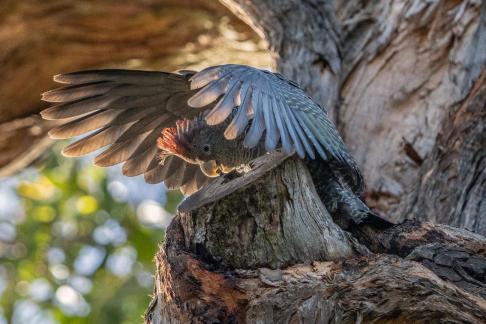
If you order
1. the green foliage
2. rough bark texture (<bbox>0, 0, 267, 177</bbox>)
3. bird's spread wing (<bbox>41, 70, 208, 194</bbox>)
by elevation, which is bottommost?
the green foliage

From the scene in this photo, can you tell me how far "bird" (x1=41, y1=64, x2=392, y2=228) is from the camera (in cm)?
288

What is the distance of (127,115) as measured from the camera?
11.5 feet

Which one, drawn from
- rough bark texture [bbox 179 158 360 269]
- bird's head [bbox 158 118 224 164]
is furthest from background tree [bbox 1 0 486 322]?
bird's head [bbox 158 118 224 164]

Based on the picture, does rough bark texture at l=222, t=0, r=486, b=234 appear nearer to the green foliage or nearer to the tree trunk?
the tree trunk

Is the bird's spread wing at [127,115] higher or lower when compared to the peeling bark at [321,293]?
lower

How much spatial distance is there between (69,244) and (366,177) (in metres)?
3.12

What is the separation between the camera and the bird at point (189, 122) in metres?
2.88

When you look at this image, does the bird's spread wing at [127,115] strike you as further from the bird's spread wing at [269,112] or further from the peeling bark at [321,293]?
the peeling bark at [321,293]

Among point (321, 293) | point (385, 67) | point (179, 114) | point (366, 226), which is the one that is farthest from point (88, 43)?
point (321, 293)

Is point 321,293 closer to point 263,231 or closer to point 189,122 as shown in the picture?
point 263,231

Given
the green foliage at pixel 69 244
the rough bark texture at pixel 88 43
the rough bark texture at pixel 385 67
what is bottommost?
the green foliage at pixel 69 244

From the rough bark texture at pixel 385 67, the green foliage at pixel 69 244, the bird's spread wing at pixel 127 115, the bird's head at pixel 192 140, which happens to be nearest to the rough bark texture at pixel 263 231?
the bird's head at pixel 192 140

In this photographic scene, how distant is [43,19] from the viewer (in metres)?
4.67

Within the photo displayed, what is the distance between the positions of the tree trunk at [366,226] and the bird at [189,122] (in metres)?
0.25
